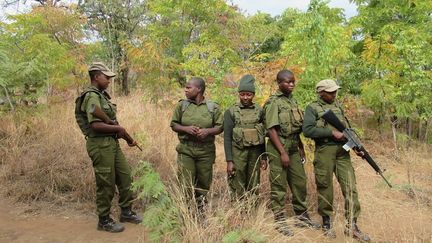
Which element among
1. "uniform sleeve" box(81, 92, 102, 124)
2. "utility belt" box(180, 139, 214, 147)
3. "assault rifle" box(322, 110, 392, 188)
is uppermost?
"uniform sleeve" box(81, 92, 102, 124)

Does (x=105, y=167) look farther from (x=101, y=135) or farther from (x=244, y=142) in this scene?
(x=244, y=142)

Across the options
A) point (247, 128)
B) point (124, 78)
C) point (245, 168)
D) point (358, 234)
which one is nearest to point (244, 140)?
point (247, 128)

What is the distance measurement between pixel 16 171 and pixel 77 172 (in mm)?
923

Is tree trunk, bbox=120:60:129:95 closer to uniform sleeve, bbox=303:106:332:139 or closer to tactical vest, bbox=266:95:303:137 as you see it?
tactical vest, bbox=266:95:303:137

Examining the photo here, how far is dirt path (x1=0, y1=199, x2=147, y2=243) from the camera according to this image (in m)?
3.83

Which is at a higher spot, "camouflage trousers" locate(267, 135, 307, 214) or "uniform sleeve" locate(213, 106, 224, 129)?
"uniform sleeve" locate(213, 106, 224, 129)

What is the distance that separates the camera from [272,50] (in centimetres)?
2227

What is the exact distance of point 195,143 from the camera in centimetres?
A: 407

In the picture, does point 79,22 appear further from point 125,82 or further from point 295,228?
point 295,228

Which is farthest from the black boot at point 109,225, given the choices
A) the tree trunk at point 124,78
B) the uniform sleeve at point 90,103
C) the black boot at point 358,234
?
the tree trunk at point 124,78

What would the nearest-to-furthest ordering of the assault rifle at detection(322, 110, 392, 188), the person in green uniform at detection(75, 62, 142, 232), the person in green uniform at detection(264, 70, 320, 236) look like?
1. the assault rifle at detection(322, 110, 392, 188)
2. the person in green uniform at detection(75, 62, 142, 232)
3. the person in green uniform at detection(264, 70, 320, 236)

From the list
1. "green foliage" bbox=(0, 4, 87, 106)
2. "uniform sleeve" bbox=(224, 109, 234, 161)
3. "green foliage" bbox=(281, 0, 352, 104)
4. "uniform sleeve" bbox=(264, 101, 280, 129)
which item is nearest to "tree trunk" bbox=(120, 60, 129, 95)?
"green foliage" bbox=(0, 4, 87, 106)

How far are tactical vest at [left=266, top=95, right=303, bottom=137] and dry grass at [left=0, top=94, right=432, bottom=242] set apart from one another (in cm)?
80

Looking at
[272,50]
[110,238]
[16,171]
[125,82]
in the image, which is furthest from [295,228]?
[272,50]
